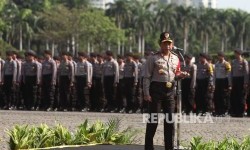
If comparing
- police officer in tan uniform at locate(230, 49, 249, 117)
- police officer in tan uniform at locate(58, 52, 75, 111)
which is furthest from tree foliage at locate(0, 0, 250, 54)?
police officer in tan uniform at locate(230, 49, 249, 117)

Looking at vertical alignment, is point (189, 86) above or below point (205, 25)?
below

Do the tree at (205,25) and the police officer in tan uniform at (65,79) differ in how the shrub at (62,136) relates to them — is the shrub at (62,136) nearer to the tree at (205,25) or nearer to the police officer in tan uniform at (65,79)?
the police officer in tan uniform at (65,79)

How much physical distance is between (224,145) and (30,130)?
303 cm

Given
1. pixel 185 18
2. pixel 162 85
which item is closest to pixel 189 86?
pixel 162 85

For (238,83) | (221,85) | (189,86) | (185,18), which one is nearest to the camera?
(238,83)

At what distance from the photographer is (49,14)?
8688cm

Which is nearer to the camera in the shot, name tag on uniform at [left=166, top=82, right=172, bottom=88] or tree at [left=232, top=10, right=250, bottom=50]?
name tag on uniform at [left=166, top=82, right=172, bottom=88]

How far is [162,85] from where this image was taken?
427 inches

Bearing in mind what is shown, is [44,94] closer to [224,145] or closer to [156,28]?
[224,145]

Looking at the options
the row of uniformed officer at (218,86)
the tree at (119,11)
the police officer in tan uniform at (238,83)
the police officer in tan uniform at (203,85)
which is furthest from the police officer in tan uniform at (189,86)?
the tree at (119,11)

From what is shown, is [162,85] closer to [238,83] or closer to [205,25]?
[238,83]

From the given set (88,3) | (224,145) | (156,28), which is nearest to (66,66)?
(224,145)

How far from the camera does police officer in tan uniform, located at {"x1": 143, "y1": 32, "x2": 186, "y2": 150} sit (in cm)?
1082

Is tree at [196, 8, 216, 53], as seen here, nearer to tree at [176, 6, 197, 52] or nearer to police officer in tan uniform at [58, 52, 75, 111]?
tree at [176, 6, 197, 52]
